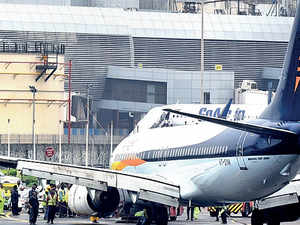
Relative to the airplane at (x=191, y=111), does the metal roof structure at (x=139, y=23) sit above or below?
above

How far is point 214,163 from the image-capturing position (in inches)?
1496

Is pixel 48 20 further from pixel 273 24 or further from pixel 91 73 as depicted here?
pixel 273 24

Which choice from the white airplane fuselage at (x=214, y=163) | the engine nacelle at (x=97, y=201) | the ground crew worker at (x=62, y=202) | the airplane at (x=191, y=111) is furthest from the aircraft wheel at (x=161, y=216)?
the airplane at (x=191, y=111)

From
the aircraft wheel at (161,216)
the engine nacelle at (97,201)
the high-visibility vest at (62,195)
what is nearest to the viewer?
the aircraft wheel at (161,216)

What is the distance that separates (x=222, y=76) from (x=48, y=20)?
21922mm

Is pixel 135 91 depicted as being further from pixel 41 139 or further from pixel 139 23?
pixel 41 139

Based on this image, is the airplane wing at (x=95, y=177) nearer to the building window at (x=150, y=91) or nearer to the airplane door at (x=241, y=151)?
the airplane door at (x=241, y=151)

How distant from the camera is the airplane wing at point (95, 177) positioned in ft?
124

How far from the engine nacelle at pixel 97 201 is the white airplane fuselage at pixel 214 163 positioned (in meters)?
2.03

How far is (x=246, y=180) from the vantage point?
1425 inches

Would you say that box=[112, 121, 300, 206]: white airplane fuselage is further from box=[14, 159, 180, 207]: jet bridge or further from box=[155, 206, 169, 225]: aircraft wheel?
box=[14, 159, 180, 207]: jet bridge

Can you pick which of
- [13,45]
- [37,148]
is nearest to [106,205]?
[37,148]

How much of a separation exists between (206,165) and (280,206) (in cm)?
281

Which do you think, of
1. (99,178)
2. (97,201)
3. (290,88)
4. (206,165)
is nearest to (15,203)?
(97,201)
